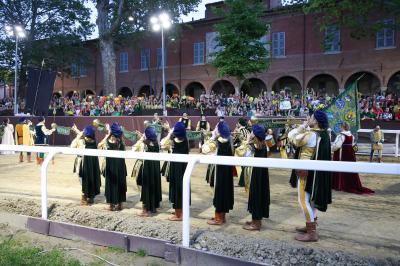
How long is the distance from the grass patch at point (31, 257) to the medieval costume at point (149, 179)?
216cm

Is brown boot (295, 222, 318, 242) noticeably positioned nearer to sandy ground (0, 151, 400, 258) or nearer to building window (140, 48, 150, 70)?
sandy ground (0, 151, 400, 258)

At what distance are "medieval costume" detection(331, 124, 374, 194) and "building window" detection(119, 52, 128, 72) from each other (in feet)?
111

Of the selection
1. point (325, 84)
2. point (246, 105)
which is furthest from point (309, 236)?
point (325, 84)

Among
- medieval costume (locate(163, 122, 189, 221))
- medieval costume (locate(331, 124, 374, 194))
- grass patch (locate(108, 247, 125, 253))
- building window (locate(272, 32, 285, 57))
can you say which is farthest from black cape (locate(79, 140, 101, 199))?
building window (locate(272, 32, 285, 57))

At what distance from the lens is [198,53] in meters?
36.3

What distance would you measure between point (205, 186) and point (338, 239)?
4883 millimetres

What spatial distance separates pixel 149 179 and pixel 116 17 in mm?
25266

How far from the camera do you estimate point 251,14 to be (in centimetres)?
2542

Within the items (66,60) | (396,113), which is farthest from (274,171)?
(66,60)

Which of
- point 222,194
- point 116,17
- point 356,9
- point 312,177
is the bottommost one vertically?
point 222,194

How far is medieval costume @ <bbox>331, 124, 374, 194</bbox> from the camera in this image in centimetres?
987

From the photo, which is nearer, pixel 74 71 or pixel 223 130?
pixel 223 130

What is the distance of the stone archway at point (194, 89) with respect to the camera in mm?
37200

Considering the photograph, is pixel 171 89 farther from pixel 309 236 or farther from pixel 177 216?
pixel 309 236
